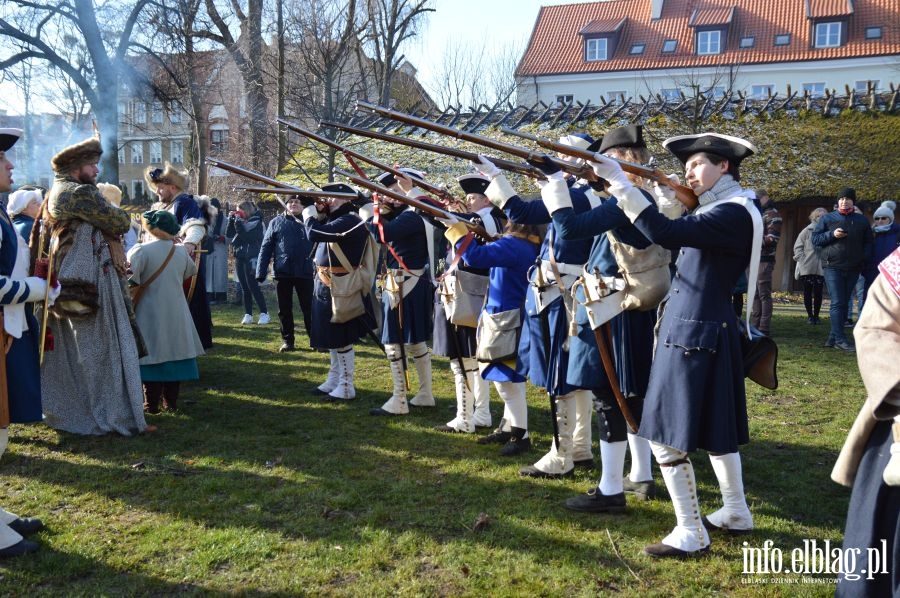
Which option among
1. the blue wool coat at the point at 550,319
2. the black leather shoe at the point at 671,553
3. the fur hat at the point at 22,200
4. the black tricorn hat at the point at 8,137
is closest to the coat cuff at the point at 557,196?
the blue wool coat at the point at 550,319

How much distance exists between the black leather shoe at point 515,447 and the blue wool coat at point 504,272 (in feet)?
1.62

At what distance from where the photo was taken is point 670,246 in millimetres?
3781

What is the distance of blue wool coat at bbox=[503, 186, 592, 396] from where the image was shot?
16.1 feet

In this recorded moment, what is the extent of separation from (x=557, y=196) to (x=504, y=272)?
1792 mm

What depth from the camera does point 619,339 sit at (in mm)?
4613

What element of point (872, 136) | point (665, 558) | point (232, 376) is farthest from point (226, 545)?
point (872, 136)

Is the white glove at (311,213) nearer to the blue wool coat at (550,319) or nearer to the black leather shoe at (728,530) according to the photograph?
the blue wool coat at (550,319)

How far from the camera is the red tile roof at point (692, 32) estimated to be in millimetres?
37656

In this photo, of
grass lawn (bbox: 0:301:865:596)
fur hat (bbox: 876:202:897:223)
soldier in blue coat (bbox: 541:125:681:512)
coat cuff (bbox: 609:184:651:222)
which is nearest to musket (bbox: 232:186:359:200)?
grass lawn (bbox: 0:301:865:596)

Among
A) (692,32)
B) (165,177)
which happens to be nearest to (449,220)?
(165,177)

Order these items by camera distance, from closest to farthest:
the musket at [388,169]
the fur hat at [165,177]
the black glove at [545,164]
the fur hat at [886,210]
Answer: the black glove at [545,164] < the musket at [388,169] < the fur hat at [165,177] < the fur hat at [886,210]

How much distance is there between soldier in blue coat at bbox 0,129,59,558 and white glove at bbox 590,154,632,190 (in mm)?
3274

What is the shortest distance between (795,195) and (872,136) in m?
2.11

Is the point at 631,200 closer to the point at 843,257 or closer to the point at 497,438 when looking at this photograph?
the point at 497,438
